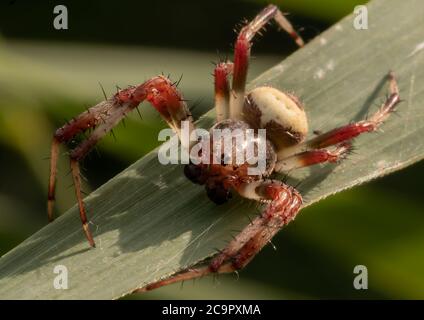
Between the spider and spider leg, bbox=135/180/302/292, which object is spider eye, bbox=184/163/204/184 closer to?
the spider

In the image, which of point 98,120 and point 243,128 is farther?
point 243,128

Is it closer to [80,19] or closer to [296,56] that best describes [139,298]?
[296,56]

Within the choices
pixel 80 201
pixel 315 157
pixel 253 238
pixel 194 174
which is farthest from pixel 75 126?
pixel 315 157

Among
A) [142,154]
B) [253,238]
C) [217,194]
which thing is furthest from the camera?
[142,154]

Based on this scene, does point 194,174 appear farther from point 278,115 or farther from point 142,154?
point 142,154

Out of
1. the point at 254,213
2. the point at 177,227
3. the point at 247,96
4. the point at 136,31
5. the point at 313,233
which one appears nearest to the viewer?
the point at 177,227

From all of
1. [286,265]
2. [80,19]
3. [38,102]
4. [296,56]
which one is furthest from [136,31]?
[286,265]
